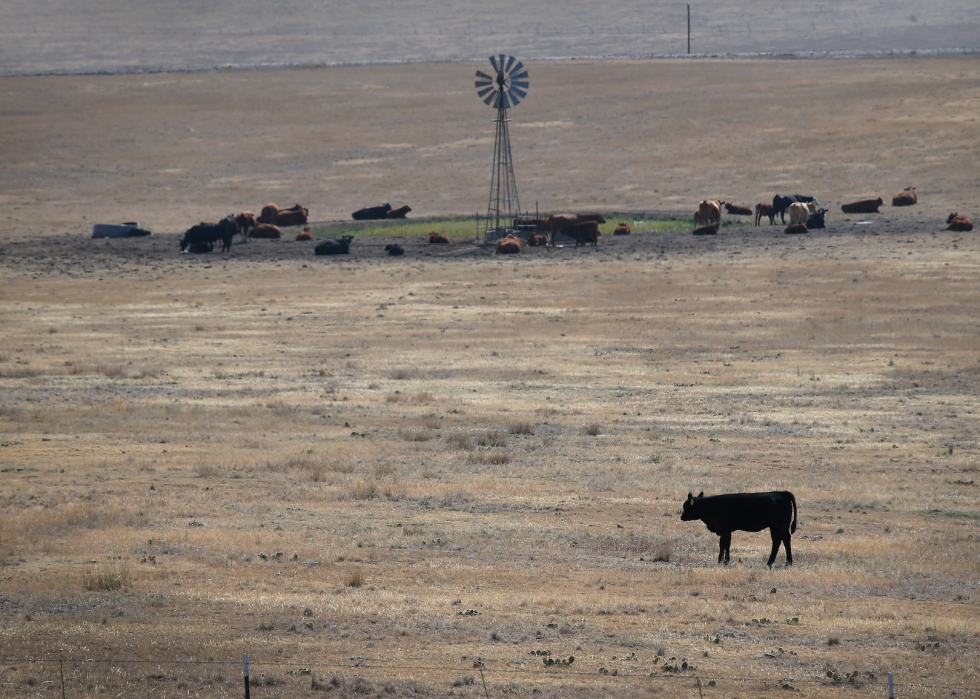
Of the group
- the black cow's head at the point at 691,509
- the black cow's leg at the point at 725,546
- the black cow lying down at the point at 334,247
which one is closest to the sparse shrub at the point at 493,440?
the black cow's head at the point at 691,509

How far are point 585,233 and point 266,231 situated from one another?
55.1ft

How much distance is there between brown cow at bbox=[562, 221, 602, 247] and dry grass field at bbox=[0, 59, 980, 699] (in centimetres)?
192

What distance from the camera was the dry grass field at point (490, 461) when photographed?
10.9 meters

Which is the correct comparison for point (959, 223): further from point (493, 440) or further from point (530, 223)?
point (493, 440)

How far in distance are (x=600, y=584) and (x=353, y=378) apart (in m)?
16.0

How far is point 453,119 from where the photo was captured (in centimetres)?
9519

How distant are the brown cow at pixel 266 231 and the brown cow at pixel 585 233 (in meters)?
15.5

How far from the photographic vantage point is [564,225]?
181 feet

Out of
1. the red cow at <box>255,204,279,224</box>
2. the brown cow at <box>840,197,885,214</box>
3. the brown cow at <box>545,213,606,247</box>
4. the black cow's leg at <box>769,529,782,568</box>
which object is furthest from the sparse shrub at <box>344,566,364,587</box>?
the red cow at <box>255,204,279,224</box>

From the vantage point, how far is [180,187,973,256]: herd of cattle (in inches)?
2088

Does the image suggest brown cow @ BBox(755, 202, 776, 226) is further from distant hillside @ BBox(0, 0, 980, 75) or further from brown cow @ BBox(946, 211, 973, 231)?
distant hillside @ BBox(0, 0, 980, 75)

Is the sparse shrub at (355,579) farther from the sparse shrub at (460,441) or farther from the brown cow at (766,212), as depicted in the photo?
the brown cow at (766,212)

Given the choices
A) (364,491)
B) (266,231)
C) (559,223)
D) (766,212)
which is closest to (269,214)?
(266,231)

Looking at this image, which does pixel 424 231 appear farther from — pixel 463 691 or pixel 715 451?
pixel 463 691
